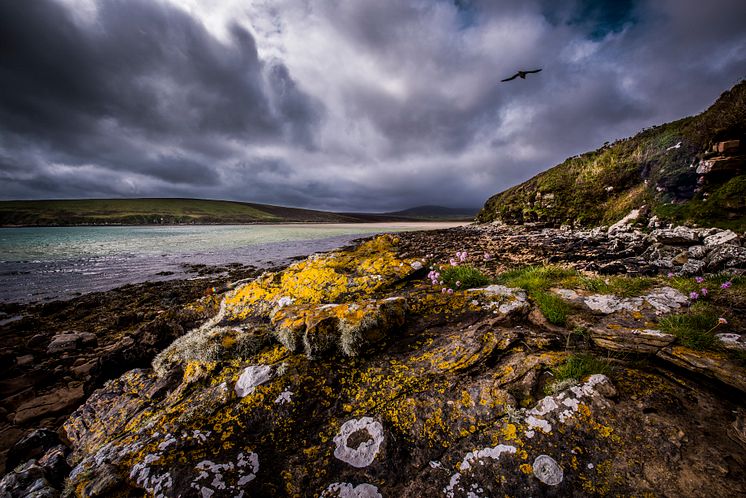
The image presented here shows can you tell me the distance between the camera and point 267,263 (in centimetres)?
2952

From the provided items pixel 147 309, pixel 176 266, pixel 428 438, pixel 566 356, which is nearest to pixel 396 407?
pixel 428 438

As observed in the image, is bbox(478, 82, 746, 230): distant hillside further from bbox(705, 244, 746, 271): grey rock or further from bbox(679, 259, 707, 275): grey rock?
A: bbox(679, 259, 707, 275): grey rock

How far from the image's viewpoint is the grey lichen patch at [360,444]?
3.01 meters

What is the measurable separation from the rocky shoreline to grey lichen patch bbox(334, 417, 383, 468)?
0.02 m

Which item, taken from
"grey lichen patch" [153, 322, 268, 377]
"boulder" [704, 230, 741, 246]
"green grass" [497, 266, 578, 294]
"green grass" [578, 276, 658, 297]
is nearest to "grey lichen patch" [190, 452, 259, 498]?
"grey lichen patch" [153, 322, 268, 377]

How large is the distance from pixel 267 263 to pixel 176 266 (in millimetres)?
9191

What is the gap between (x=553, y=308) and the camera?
4938 mm

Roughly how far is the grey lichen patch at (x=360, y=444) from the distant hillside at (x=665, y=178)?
22404mm

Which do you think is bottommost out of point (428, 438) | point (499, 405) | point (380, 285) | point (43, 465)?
point (43, 465)

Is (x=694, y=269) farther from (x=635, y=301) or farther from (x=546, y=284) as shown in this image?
(x=546, y=284)

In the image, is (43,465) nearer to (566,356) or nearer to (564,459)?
(564,459)

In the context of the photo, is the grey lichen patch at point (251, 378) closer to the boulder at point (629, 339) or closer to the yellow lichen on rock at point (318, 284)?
the yellow lichen on rock at point (318, 284)

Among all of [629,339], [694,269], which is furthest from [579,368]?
[694,269]

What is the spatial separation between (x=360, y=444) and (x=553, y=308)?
3.96m
